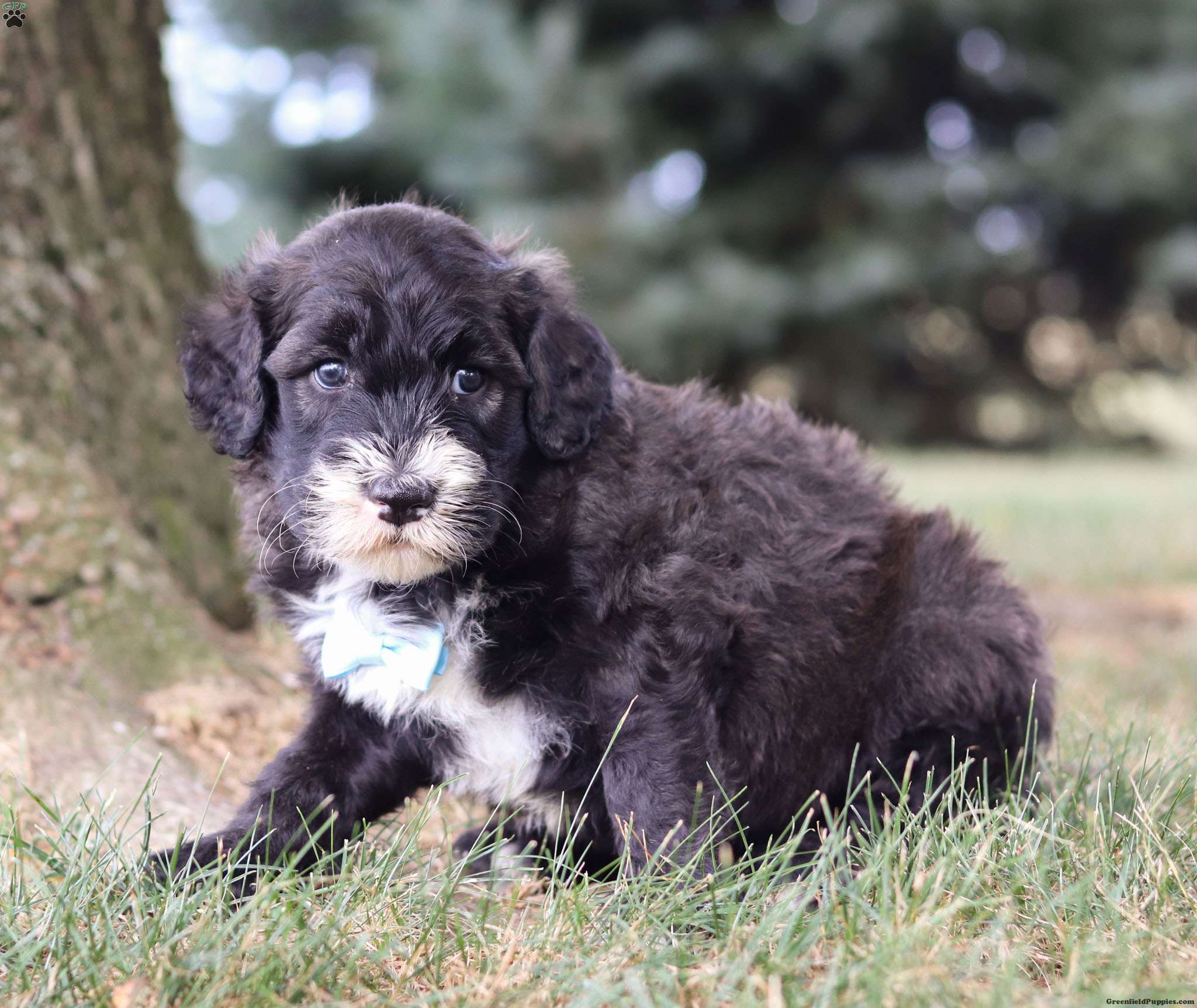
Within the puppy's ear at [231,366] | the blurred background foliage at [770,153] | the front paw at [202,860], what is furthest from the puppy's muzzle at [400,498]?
the blurred background foliage at [770,153]

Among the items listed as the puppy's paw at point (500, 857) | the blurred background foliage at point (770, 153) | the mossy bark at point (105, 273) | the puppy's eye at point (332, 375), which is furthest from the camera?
the blurred background foliage at point (770, 153)

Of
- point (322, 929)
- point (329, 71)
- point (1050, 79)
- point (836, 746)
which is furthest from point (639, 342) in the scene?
point (322, 929)

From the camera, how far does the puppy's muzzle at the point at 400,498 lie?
2.53 meters

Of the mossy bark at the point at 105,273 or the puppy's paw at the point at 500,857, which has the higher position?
the mossy bark at the point at 105,273

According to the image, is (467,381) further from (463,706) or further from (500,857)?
(500,857)

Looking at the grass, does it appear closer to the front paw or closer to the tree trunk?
the front paw

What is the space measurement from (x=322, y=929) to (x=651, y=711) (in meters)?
0.88

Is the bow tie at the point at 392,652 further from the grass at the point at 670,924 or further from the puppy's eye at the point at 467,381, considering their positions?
the puppy's eye at the point at 467,381

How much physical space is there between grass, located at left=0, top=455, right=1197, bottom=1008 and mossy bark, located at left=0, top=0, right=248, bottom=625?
→ 1.53 metres

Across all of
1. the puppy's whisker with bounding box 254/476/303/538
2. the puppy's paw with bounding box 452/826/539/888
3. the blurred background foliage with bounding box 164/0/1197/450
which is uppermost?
the blurred background foliage with bounding box 164/0/1197/450

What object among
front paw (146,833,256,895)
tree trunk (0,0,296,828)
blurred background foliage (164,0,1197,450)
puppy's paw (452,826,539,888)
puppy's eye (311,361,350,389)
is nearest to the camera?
front paw (146,833,256,895)

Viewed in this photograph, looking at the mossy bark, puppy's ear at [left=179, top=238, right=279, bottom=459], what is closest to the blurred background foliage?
the mossy bark

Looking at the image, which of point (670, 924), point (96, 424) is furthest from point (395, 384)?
point (96, 424)

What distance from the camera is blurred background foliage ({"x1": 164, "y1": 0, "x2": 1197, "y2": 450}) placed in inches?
541
